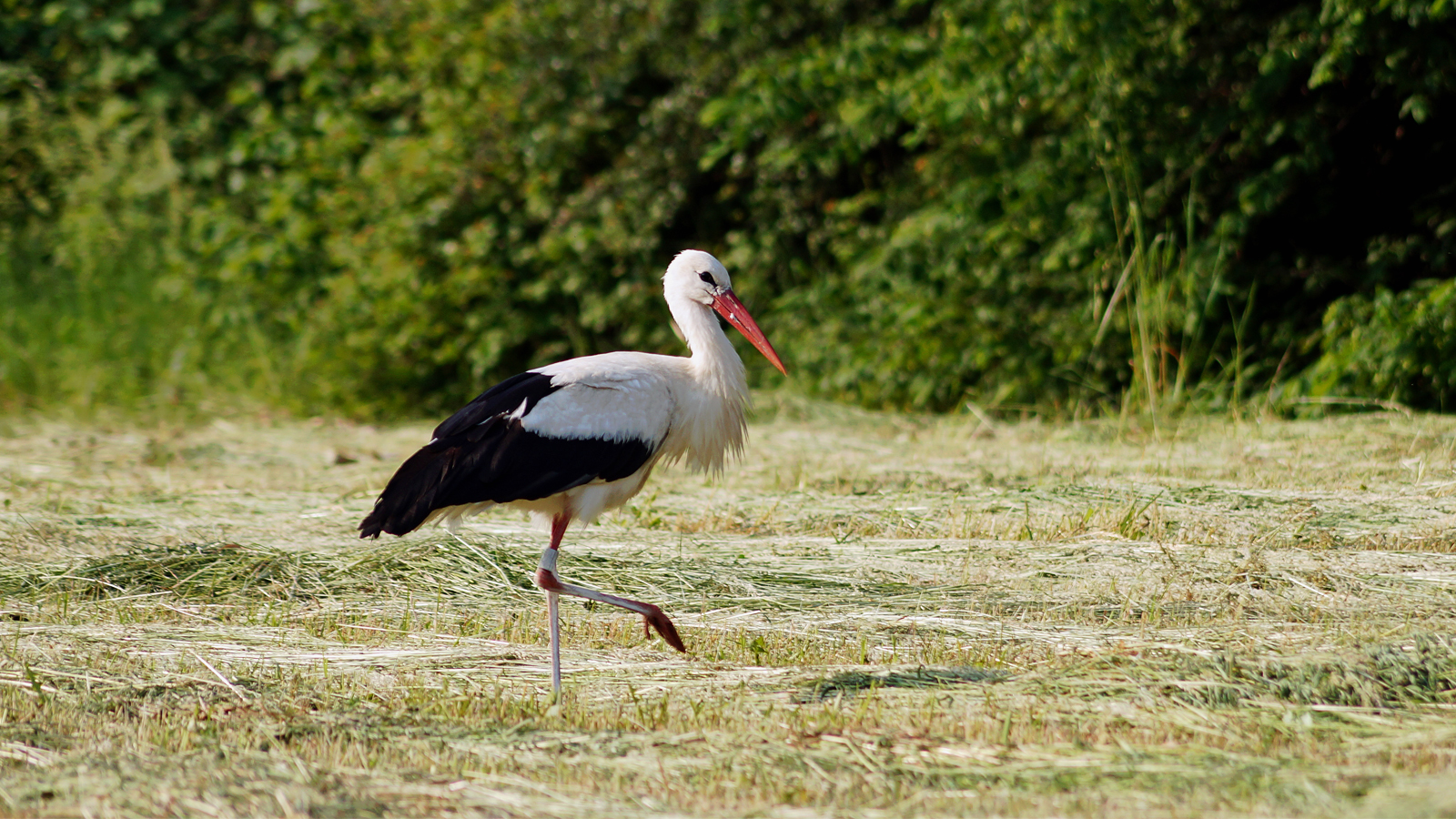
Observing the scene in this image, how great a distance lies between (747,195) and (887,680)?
727cm

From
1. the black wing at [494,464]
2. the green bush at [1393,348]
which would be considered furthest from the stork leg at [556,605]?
the green bush at [1393,348]

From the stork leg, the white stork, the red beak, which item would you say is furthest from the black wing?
the red beak

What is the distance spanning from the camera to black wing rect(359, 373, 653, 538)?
3.74 meters

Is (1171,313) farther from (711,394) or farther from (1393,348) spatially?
(711,394)

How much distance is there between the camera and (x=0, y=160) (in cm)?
1154

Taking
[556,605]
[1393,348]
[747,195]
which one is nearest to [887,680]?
[556,605]

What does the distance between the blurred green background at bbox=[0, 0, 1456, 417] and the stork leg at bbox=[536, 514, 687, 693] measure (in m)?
4.50

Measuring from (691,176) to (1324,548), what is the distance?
639 cm

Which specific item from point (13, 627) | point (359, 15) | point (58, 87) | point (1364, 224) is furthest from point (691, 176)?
point (13, 627)

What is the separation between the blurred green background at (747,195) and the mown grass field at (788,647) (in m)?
2.03

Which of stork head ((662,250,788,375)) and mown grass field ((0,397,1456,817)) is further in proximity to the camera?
stork head ((662,250,788,375))

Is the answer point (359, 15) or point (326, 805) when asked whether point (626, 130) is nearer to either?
point (359, 15)

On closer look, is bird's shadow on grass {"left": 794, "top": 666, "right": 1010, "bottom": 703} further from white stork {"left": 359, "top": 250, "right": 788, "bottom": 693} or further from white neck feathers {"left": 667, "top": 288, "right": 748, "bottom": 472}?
white neck feathers {"left": 667, "top": 288, "right": 748, "bottom": 472}

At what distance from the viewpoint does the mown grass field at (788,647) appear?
254 cm
